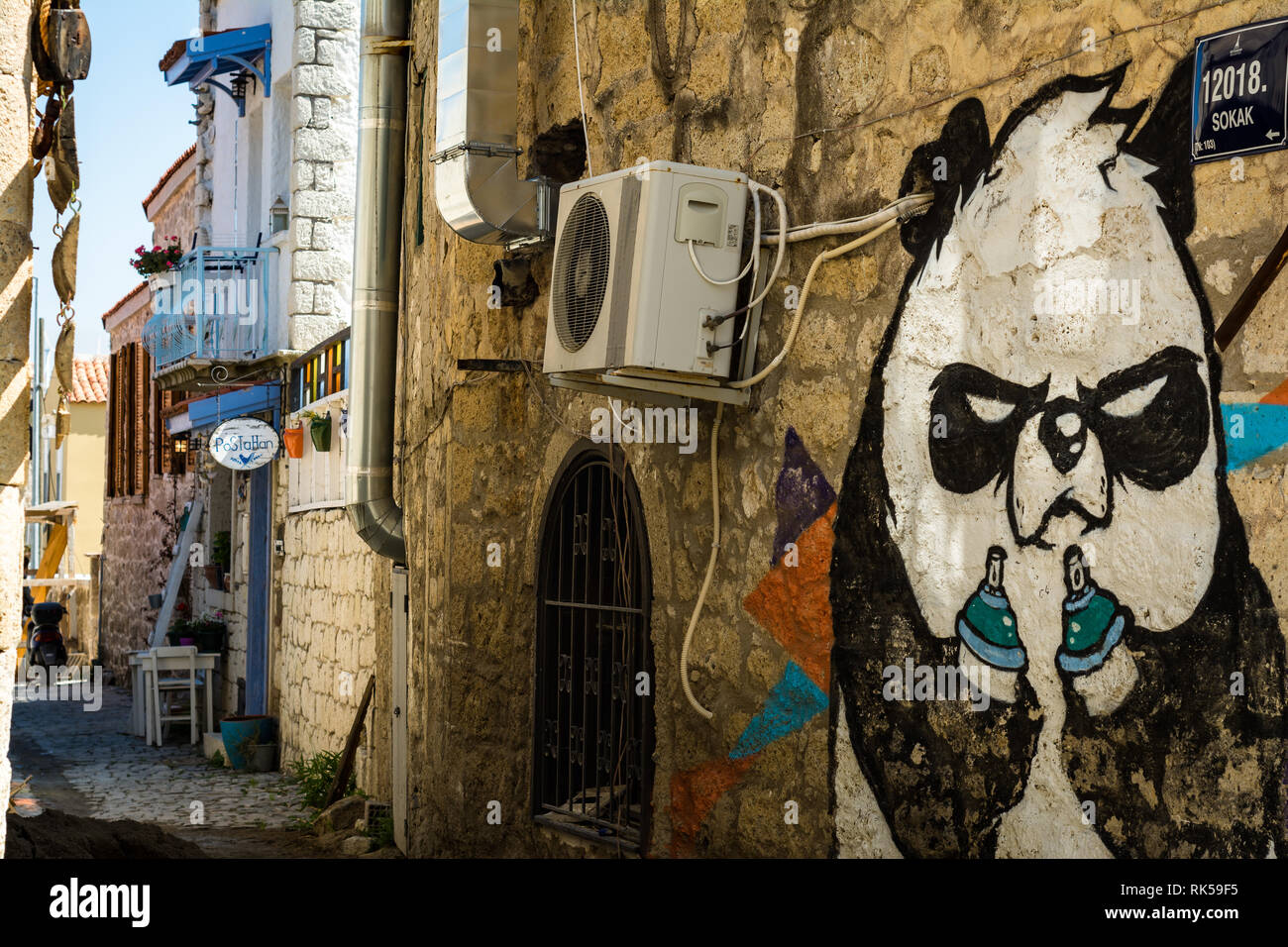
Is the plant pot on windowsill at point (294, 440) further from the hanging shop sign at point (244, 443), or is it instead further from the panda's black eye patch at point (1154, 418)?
the panda's black eye patch at point (1154, 418)

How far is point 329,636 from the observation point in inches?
437

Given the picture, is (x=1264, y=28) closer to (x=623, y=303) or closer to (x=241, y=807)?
(x=623, y=303)

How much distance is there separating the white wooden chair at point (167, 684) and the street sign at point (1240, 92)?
1239 centimetres

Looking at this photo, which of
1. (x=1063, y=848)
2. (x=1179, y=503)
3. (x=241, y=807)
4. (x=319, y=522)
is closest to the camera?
(x=1179, y=503)

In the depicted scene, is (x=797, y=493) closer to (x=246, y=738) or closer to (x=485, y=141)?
(x=485, y=141)

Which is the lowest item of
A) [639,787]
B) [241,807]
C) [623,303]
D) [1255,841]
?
[241,807]

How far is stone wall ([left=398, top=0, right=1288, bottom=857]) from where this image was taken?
11.3 ft

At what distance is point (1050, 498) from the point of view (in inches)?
146

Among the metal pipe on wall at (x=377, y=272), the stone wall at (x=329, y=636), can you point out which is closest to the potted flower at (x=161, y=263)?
the stone wall at (x=329, y=636)

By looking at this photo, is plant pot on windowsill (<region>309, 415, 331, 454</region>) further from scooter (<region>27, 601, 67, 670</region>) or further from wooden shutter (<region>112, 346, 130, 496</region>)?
scooter (<region>27, 601, 67, 670</region>)

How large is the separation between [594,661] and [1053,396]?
9.18 feet

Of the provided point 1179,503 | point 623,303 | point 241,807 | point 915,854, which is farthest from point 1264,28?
point 241,807

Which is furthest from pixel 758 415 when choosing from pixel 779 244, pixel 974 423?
pixel 974 423

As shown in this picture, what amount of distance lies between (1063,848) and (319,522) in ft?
29.7
